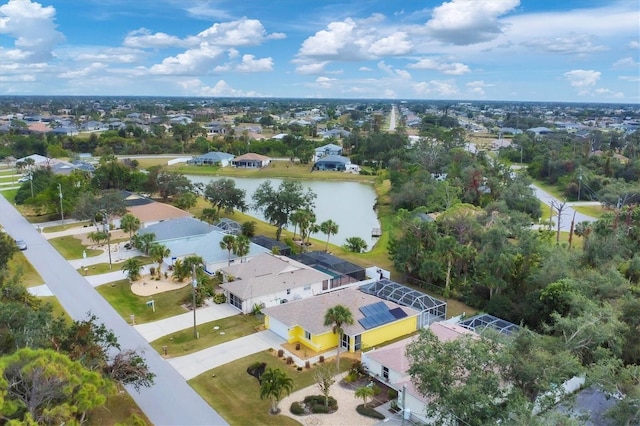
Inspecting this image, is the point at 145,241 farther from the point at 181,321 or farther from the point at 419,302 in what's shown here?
the point at 419,302

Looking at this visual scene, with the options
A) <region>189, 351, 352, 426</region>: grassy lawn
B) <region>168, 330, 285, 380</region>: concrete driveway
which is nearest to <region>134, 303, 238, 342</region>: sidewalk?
<region>168, 330, 285, 380</region>: concrete driveway

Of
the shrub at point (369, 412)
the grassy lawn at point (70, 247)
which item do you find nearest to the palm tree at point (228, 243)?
the grassy lawn at point (70, 247)

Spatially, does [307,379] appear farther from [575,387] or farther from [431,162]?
[431,162]

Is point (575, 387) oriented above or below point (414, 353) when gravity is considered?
below

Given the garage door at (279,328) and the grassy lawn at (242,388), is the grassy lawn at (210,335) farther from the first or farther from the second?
the grassy lawn at (242,388)

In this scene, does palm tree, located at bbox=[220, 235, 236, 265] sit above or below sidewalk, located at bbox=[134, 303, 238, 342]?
above

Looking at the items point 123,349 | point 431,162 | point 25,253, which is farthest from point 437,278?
point 431,162

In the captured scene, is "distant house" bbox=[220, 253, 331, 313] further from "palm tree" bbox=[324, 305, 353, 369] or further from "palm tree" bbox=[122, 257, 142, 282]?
"palm tree" bbox=[324, 305, 353, 369]
